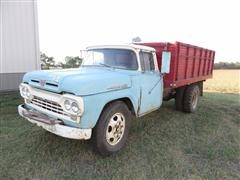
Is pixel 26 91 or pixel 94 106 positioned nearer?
pixel 94 106

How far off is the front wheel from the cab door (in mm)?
573

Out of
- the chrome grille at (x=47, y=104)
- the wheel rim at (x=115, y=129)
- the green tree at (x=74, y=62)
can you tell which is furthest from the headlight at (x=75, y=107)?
the green tree at (x=74, y=62)

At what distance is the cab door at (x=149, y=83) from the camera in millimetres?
4395

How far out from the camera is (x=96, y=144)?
352cm

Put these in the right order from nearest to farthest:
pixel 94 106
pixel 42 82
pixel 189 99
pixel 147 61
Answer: pixel 94 106
pixel 42 82
pixel 147 61
pixel 189 99

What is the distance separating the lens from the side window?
4.50m

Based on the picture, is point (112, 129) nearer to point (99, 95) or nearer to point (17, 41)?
point (99, 95)

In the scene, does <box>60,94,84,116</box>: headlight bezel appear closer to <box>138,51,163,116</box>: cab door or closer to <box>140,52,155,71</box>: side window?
<box>138,51,163,116</box>: cab door

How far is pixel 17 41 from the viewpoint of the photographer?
8508mm

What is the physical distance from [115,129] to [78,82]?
1199 millimetres

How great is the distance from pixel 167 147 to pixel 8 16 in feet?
25.4

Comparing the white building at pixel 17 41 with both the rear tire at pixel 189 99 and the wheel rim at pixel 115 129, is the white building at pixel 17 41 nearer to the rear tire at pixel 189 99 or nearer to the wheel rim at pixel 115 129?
the rear tire at pixel 189 99

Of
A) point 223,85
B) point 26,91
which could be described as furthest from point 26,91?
point 223,85

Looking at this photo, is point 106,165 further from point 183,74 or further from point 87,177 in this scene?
point 183,74
